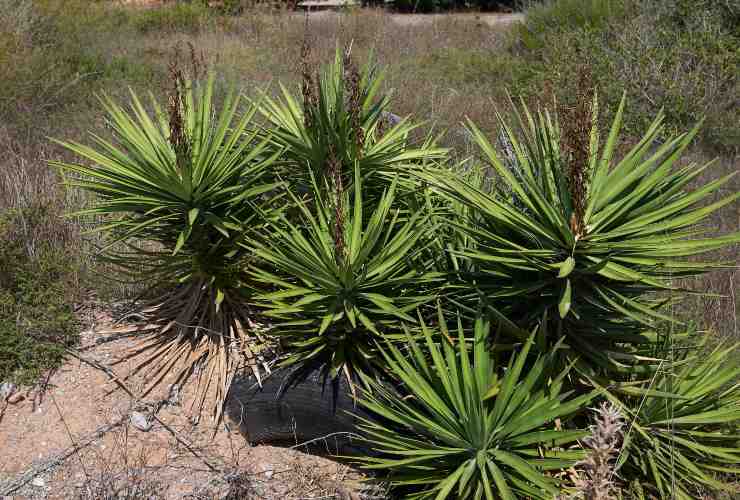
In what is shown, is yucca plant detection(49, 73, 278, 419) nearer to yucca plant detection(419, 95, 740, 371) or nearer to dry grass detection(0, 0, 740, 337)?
dry grass detection(0, 0, 740, 337)

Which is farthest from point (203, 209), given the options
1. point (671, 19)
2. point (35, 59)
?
point (671, 19)

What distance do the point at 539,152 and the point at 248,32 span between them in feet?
35.6

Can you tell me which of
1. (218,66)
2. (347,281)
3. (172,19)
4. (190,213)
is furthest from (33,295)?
(172,19)

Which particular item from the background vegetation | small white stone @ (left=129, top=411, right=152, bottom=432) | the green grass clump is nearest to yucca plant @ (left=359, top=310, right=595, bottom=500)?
the background vegetation

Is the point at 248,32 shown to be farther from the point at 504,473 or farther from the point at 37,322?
the point at 504,473

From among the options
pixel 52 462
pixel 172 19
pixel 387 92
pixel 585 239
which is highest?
pixel 387 92

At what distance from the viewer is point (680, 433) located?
265cm

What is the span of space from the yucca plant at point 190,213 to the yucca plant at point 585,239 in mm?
1007

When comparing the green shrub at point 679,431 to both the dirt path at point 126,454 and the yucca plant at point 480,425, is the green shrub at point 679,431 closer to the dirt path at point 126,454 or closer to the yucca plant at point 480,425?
the yucca plant at point 480,425

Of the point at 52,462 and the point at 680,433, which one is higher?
the point at 680,433

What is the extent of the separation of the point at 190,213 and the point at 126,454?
4.17 feet

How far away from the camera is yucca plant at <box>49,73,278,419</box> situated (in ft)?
9.69

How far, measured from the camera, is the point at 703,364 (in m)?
2.82

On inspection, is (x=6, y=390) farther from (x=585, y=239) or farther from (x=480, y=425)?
(x=585, y=239)
